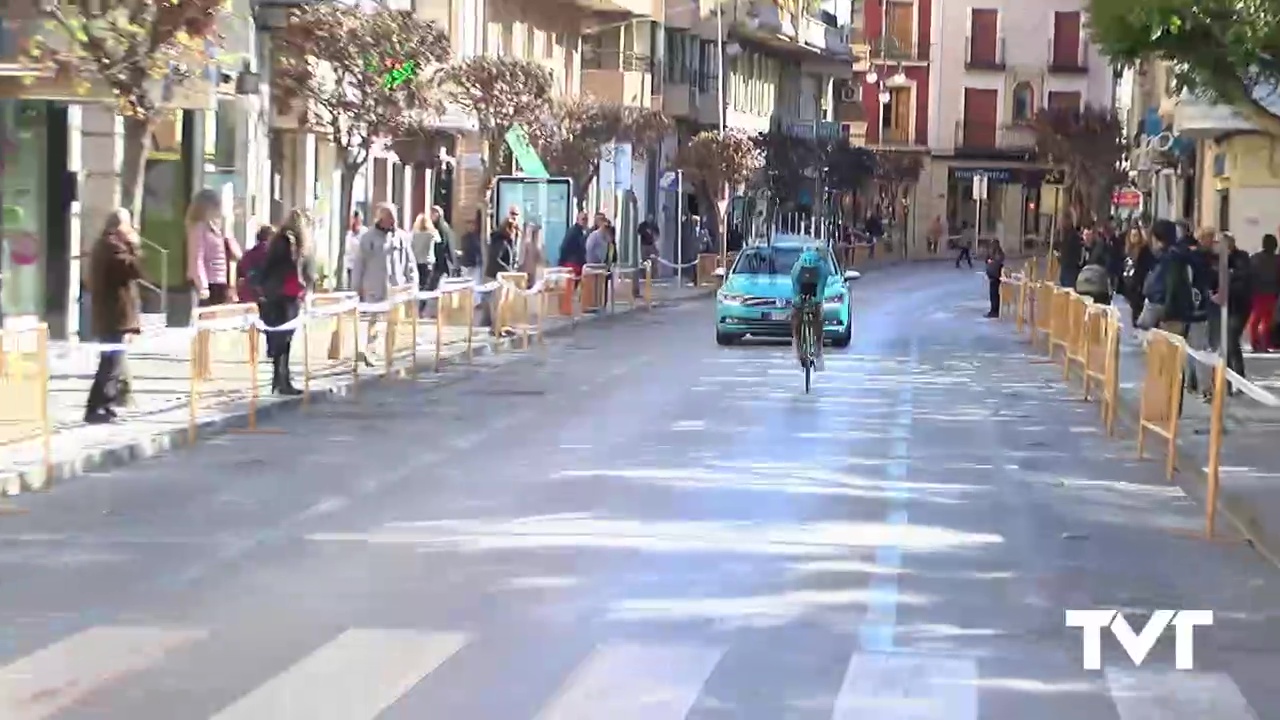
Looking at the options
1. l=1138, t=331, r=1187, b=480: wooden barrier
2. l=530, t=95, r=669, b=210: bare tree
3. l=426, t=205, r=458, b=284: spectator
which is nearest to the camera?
l=1138, t=331, r=1187, b=480: wooden barrier

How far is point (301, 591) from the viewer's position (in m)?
12.0

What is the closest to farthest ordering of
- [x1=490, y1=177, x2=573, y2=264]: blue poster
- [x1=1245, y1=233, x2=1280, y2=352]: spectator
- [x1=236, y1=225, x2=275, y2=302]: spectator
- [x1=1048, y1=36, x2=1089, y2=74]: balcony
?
[x1=236, y1=225, x2=275, y2=302]: spectator, [x1=1245, y1=233, x2=1280, y2=352]: spectator, [x1=490, y1=177, x2=573, y2=264]: blue poster, [x1=1048, y1=36, x2=1089, y2=74]: balcony

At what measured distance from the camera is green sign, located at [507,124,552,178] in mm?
53812

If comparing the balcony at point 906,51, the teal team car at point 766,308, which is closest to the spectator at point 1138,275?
the teal team car at point 766,308

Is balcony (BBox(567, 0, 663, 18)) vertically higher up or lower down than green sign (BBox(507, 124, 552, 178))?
higher up

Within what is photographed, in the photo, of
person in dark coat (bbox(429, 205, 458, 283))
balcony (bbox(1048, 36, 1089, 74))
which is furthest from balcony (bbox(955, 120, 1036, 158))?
person in dark coat (bbox(429, 205, 458, 283))

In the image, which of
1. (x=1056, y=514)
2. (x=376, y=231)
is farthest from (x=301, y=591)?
(x=376, y=231)

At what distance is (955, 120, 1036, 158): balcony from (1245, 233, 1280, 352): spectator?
7685 cm

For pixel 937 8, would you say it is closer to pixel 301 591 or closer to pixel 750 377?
pixel 750 377

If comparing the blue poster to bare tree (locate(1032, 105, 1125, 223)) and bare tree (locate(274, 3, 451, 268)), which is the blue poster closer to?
bare tree (locate(274, 3, 451, 268))

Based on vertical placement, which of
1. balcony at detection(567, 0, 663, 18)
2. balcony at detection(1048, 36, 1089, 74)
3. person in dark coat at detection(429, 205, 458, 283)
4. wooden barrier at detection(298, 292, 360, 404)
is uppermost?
balcony at detection(1048, 36, 1089, 74)

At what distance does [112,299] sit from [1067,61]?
314ft

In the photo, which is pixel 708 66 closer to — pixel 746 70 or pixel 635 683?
pixel 746 70

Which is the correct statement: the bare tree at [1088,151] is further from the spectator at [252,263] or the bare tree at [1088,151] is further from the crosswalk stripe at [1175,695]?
the crosswalk stripe at [1175,695]
